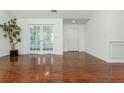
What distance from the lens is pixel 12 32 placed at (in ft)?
27.7

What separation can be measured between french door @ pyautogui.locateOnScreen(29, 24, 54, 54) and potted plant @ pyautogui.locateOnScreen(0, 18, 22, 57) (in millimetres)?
961

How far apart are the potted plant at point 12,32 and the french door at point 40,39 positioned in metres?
0.96

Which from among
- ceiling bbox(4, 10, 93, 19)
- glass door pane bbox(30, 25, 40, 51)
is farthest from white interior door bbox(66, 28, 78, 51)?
glass door pane bbox(30, 25, 40, 51)

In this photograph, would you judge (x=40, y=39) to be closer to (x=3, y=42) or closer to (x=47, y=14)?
(x=47, y=14)

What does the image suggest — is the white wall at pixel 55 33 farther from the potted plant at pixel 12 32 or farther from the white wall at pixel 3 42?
the white wall at pixel 3 42

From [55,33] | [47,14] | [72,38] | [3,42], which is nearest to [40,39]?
[55,33]

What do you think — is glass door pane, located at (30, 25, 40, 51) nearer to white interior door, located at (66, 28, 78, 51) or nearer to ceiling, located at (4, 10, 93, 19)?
ceiling, located at (4, 10, 93, 19)

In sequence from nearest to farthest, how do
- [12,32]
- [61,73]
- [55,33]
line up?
[61,73] < [12,32] < [55,33]

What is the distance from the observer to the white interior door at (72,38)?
1228cm

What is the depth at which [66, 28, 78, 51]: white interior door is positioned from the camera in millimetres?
12280

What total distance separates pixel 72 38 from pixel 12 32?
527 centimetres

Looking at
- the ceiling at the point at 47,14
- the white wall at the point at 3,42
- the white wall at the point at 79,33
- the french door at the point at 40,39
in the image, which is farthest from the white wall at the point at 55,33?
the white wall at the point at 79,33
